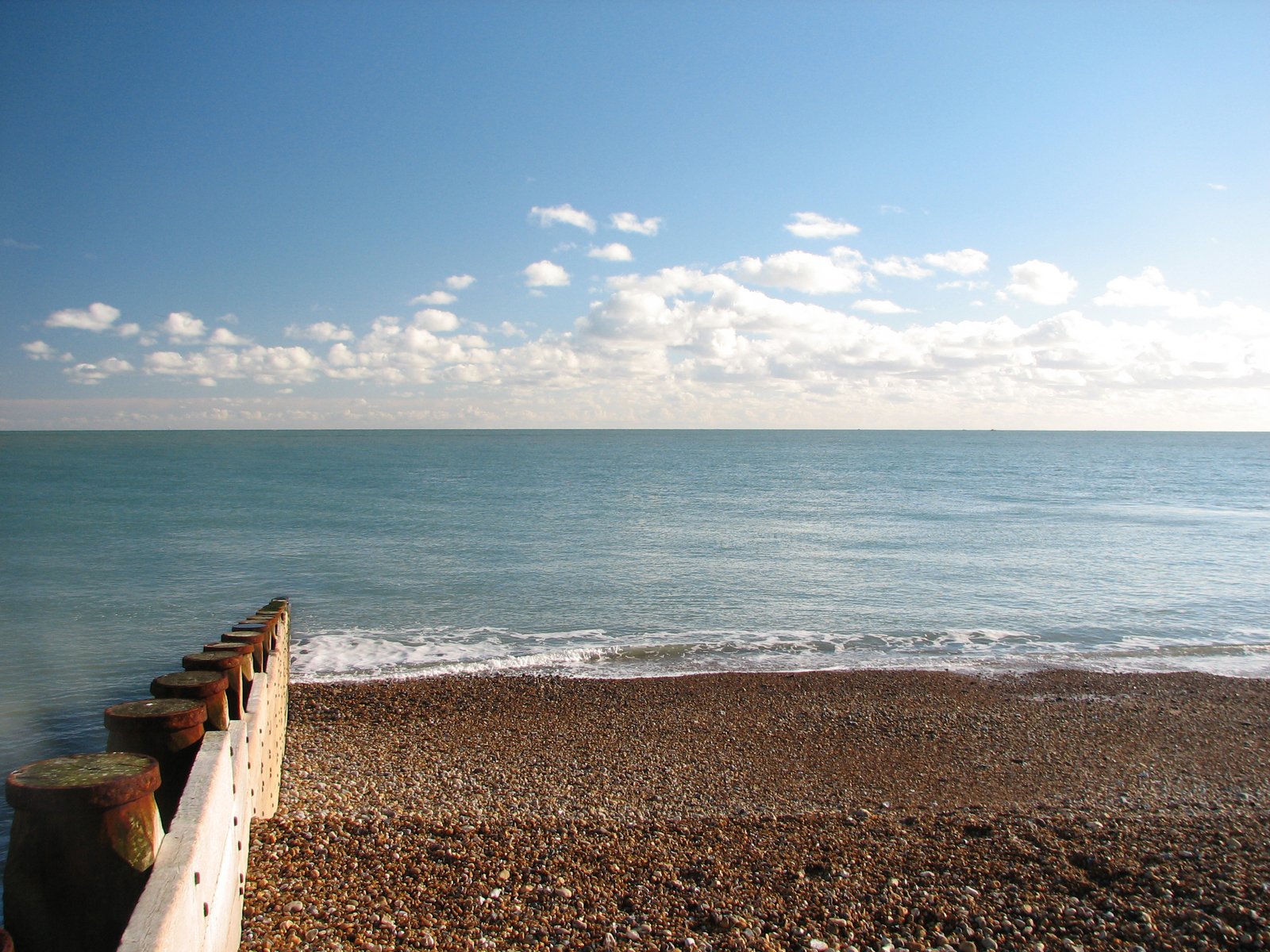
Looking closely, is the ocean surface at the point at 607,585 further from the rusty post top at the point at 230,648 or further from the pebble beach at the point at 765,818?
the rusty post top at the point at 230,648

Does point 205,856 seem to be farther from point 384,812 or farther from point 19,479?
point 19,479

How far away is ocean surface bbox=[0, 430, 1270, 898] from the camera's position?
1537 cm

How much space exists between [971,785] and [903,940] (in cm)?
449

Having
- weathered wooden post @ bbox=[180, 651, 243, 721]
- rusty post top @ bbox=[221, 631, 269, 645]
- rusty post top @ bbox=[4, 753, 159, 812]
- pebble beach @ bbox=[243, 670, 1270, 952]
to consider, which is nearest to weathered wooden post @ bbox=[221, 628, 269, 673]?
rusty post top @ bbox=[221, 631, 269, 645]

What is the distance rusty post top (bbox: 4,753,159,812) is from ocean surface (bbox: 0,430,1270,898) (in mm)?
6387

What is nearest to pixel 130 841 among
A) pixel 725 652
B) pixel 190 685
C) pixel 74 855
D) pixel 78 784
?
pixel 74 855

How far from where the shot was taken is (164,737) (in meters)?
3.63

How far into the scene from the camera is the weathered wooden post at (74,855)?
7.97ft

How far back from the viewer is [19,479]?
6366 centimetres

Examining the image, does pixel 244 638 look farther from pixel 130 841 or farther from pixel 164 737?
pixel 130 841

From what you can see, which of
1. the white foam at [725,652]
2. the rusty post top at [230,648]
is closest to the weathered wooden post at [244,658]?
the rusty post top at [230,648]

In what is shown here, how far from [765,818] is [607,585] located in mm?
14387

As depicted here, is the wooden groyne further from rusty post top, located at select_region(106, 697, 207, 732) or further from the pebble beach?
the pebble beach

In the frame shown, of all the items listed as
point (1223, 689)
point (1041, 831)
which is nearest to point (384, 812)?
point (1041, 831)
